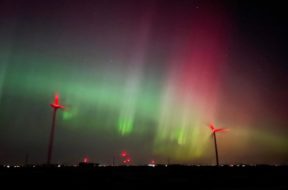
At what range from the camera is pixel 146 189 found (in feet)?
200

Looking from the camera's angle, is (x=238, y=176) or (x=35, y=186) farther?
(x=238, y=176)

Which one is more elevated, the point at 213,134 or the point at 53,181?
the point at 213,134

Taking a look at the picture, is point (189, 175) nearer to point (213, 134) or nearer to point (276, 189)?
point (276, 189)

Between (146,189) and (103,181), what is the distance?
408 inches

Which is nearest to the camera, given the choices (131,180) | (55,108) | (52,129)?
(131,180)

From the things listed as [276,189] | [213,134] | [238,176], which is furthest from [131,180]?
[213,134]

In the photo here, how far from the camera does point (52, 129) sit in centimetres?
10219

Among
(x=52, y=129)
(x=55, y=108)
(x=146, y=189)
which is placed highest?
(x=55, y=108)

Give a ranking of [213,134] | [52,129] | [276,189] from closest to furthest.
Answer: [276,189], [52,129], [213,134]

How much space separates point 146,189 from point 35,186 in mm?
22783

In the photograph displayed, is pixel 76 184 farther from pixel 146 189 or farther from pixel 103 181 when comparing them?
pixel 146 189

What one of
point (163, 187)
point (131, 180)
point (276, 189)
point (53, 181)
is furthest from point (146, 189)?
point (276, 189)

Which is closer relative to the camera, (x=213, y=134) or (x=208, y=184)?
(x=208, y=184)

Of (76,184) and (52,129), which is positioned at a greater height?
(52,129)
